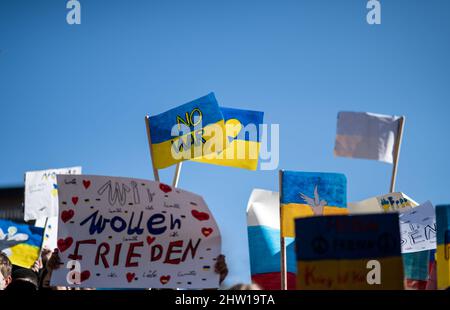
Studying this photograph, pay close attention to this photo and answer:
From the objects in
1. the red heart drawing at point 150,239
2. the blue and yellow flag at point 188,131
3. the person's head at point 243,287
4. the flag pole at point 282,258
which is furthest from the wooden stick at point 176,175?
the person's head at point 243,287

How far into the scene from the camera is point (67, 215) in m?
5.85

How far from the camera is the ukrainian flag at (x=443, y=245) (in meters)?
5.55

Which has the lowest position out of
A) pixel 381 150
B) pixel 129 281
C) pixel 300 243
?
pixel 129 281

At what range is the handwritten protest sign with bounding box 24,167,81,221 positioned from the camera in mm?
10423

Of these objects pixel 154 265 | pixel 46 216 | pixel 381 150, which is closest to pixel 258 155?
pixel 381 150

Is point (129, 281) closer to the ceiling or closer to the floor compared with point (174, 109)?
closer to the floor

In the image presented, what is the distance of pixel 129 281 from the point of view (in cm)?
572

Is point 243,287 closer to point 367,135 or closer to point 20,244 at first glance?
point 367,135

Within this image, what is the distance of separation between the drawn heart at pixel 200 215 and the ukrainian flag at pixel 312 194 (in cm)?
165

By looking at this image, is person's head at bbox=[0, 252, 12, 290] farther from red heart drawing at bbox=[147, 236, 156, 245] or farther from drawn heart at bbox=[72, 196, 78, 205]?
red heart drawing at bbox=[147, 236, 156, 245]

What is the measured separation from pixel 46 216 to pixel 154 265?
4.92 metres

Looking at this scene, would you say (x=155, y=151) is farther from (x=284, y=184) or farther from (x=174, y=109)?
(x=284, y=184)

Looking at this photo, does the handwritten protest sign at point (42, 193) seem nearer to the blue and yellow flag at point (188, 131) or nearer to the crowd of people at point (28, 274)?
the blue and yellow flag at point (188, 131)

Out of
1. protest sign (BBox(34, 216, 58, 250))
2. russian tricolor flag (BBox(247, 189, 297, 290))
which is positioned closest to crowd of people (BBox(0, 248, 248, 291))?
protest sign (BBox(34, 216, 58, 250))
